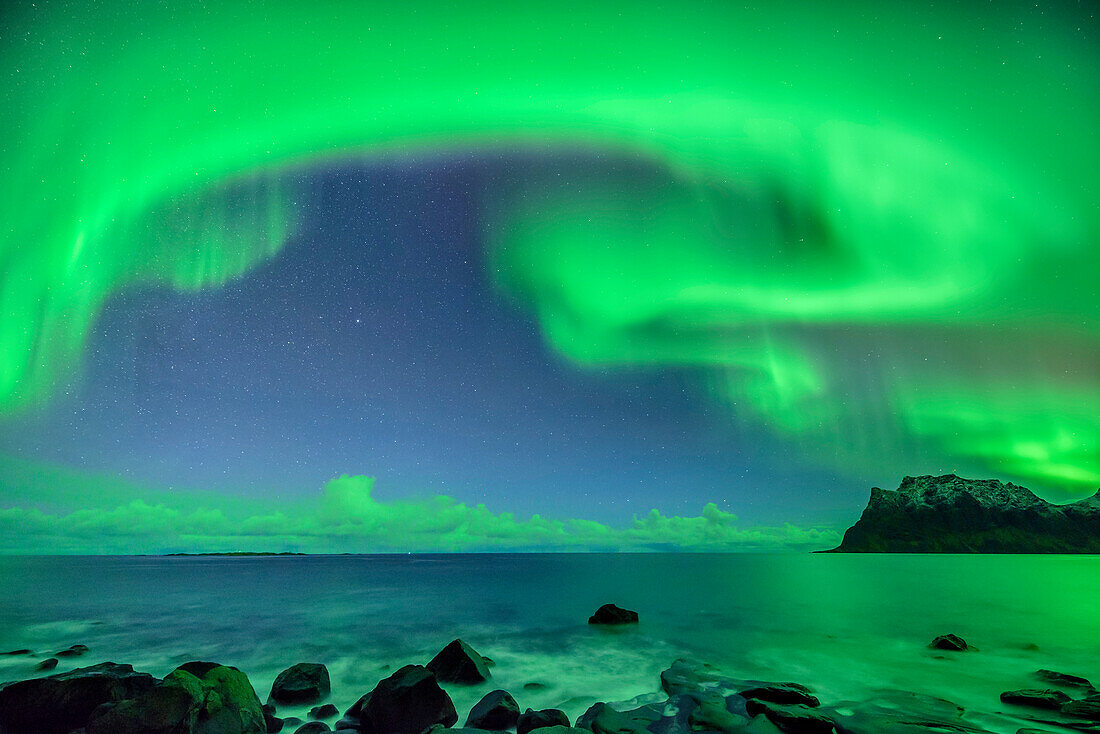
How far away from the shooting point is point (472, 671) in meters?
17.8

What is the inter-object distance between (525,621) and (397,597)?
2196cm

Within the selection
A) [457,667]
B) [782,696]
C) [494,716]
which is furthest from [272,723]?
[782,696]

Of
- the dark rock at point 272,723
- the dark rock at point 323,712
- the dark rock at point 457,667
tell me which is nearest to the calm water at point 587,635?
the dark rock at point 457,667

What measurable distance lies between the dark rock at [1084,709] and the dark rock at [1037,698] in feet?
1.36

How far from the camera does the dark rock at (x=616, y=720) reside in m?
12.2

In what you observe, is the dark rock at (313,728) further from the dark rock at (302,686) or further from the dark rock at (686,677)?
the dark rock at (686,677)

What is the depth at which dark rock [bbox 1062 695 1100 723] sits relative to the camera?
528 inches

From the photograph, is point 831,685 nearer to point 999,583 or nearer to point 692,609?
point 692,609

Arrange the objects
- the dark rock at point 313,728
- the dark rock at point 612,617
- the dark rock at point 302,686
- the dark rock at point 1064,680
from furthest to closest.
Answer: the dark rock at point 612,617
the dark rock at point 1064,680
the dark rock at point 302,686
the dark rock at point 313,728

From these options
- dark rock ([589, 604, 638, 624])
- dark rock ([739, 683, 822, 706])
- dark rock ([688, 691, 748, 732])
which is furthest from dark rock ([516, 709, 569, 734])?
dark rock ([589, 604, 638, 624])

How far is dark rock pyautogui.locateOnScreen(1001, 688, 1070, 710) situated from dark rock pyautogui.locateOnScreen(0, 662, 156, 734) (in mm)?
22010

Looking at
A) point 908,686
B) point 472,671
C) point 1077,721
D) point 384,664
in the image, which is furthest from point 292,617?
point 1077,721

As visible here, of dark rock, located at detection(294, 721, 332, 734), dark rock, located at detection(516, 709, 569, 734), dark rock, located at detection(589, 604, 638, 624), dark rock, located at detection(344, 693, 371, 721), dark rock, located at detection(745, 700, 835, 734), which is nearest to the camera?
dark rock, located at detection(745, 700, 835, 734)

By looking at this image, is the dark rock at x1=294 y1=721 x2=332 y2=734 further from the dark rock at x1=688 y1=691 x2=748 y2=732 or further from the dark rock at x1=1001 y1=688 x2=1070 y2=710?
the dark rock at x1=1001 y1=688 x2=1070 y2=710
